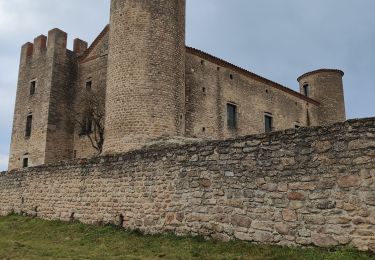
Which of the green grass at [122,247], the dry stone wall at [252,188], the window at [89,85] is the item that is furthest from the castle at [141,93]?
the green grass at [122,247]

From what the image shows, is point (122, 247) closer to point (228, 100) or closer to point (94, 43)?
point (228, 100)

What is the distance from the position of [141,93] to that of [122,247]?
9.51 m

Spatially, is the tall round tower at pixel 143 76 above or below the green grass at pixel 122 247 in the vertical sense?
above

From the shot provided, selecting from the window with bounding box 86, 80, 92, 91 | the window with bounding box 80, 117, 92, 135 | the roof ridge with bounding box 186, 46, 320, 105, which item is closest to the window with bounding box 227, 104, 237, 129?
the roof ridge with bounding box 186, 46, 320, 105

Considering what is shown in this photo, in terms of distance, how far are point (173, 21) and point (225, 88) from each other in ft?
20.0

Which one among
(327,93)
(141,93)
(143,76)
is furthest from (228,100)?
(327,93)

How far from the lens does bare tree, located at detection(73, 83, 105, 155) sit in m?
21.9

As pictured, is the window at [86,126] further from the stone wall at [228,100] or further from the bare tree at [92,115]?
the stone wall at [228,100]

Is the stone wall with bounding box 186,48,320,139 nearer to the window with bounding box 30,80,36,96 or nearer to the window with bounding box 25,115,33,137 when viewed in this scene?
the window with bounding box 25,115,33,137

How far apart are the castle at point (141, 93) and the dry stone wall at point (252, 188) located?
618 centimetres

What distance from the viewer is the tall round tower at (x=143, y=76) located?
55.1 ft

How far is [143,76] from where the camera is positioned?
17062 mm

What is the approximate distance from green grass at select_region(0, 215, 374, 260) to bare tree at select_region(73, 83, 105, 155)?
433 inches

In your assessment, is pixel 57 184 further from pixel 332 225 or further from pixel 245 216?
pixel 332 225
